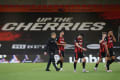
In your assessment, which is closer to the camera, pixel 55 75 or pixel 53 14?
pixel 55 75

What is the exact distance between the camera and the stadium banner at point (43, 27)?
94.4 feet

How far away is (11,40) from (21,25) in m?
1.59

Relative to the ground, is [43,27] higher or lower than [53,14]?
lower

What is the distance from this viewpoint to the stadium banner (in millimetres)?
28766

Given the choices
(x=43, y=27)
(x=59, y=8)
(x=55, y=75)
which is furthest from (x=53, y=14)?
(x=55, y=75)

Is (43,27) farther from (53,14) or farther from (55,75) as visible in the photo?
(55,75)

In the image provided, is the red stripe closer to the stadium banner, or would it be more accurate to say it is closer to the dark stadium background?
the dark stadium background

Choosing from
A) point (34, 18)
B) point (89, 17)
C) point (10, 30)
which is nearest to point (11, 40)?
point (10, 30)

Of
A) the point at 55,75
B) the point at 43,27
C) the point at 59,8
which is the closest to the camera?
the point at 55,75

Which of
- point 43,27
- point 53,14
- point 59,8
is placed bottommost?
point 43,27

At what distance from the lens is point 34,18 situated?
2916 centimetres

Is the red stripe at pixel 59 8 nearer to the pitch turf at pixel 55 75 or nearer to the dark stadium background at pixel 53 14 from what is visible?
the dark stadium background at pixel 53 14

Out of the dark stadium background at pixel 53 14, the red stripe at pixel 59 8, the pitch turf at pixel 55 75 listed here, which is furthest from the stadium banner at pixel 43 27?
the pitch turf at pixel 55 75

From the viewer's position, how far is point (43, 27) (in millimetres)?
29234
